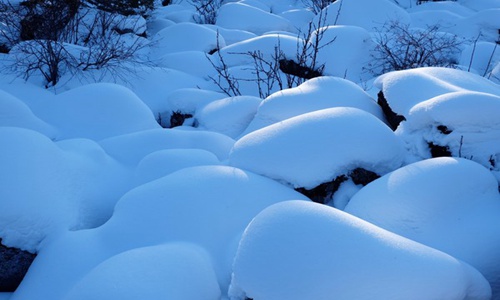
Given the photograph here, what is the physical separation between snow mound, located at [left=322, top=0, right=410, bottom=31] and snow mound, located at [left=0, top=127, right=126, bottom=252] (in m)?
4.73

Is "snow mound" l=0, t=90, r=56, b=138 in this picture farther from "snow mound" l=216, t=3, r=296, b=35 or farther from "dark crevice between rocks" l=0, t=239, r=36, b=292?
"snow mound" l=216, t=3, r=296, b=35

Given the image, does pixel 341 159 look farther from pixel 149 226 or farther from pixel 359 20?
pixel 359 20

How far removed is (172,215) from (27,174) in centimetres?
72

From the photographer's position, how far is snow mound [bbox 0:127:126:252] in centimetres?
194

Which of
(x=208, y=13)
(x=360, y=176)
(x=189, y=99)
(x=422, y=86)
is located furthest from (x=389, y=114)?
(x=208, y=13)

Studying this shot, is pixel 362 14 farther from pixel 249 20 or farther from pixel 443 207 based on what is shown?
pixel 443 207

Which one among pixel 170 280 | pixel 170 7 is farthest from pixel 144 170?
pixel 170 7

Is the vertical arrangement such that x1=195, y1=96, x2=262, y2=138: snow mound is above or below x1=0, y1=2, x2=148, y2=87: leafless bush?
below

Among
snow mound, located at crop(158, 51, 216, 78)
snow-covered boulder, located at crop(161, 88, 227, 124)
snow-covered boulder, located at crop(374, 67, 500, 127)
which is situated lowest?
snow-covered boulder, located at crop(161, 88, 227, 124)

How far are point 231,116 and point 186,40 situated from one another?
2.54m

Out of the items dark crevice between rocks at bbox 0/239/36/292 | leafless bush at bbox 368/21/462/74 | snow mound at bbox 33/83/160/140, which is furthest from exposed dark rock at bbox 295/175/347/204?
leafless bush at bbox 368/21/462/74

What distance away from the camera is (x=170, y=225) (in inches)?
74.9

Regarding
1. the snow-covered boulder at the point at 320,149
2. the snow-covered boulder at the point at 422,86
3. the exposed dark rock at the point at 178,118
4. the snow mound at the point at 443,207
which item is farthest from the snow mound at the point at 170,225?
the exposed dark rock at the point at 178,118

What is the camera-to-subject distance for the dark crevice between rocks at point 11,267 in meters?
1.88
